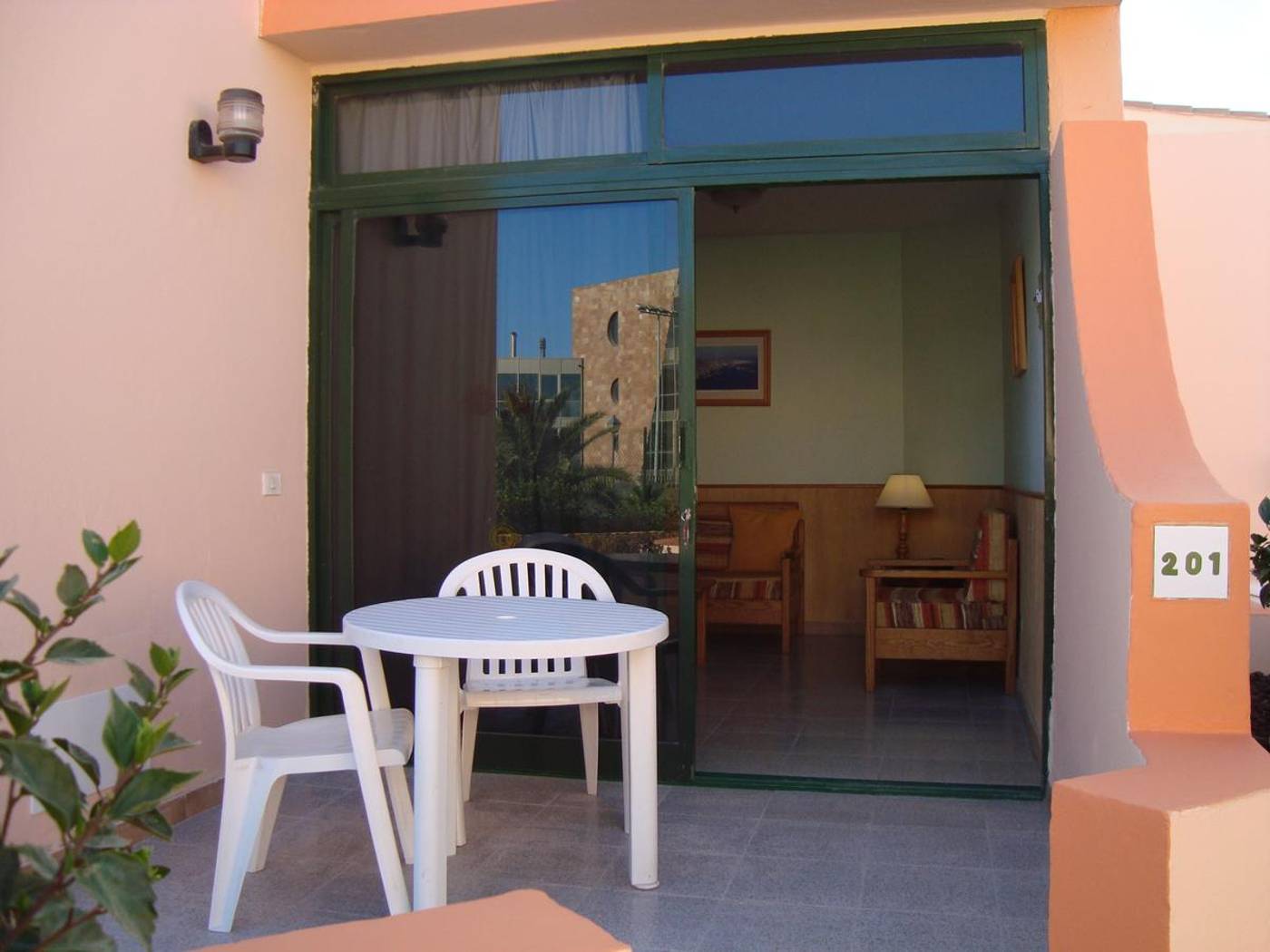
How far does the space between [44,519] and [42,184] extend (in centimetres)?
89

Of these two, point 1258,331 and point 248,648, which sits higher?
point 1258,331

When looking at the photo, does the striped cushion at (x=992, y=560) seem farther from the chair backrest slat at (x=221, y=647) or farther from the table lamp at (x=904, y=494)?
the chair backrest slat at (x=221, y=647)

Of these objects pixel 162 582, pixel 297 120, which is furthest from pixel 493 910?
pixel 297 120

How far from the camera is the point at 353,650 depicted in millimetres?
4395

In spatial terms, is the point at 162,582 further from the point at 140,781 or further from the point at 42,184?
the point at 140,781

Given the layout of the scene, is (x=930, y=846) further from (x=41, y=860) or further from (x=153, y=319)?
(x=41, y=860)

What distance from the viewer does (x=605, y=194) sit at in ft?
13.8

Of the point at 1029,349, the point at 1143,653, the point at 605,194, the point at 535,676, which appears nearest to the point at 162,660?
the point at 1143,653

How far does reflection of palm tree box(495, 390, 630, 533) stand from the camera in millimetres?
4238

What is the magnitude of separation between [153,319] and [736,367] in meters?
5.04

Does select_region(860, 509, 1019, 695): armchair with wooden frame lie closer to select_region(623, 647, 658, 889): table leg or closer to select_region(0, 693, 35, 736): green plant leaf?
select_region(623, 647, 658, 889): table leg

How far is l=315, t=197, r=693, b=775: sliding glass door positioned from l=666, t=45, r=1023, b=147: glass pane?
1.24 feet

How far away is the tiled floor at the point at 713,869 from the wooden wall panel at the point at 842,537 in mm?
3936

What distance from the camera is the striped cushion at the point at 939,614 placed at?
586 centimetres
